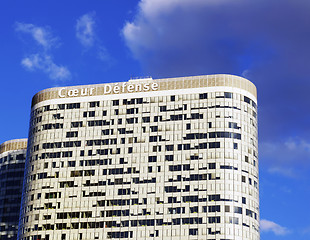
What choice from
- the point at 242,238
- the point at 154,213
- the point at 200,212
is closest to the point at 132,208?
the point at 154,213

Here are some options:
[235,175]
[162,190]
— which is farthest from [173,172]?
[235,175]

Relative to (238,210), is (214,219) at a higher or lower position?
lower

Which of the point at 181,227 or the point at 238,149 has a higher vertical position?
the point at 238,149

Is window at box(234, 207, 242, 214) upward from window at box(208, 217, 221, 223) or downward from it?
upward

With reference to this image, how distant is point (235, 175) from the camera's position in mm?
196625

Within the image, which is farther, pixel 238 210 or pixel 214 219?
pixel 238 210

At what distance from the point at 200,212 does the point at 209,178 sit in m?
11.0

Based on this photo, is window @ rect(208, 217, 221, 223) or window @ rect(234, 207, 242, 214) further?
window @ rect(234, 207, 242, 214)

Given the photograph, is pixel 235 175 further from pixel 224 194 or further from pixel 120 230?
pixel 120 230

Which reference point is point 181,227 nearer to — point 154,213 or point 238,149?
point 154,213

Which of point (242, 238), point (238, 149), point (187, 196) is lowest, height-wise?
point (242, 238)

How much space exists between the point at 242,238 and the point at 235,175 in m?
19.4

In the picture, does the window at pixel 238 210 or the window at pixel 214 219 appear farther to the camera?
the window at pixel 238 210

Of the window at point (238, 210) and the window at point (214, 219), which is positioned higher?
the window at point (238, 210)
